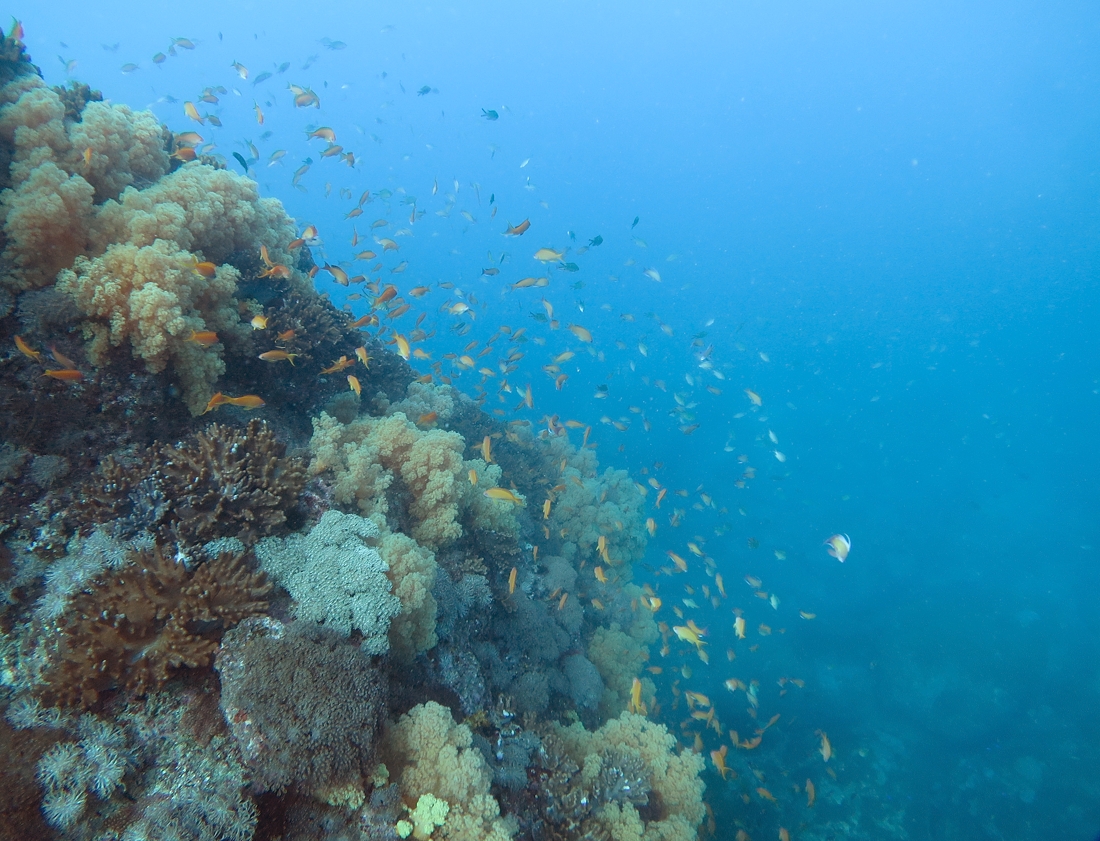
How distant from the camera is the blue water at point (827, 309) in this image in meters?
16.7

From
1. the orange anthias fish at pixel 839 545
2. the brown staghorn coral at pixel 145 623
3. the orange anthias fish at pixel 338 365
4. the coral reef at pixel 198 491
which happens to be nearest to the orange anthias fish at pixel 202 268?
the orange anthias fish at pixel 338 365

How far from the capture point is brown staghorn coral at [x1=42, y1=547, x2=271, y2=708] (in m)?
2.86

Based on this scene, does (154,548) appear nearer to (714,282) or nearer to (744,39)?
(714,282)

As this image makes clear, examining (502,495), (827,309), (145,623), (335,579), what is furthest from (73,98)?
(827,309)

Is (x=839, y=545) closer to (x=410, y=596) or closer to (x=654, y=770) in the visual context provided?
(x=654, y=770)

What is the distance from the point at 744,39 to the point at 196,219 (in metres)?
192

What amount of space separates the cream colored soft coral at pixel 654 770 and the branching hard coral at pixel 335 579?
2.85 m

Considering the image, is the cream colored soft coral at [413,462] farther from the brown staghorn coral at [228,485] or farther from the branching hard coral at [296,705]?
the branching hard coral at [296,705]

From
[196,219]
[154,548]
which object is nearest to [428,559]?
[154,548]

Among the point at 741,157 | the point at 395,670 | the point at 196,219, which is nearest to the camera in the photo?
the point at 395,670

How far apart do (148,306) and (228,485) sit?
1.91m

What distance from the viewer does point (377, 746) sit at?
3.37 m

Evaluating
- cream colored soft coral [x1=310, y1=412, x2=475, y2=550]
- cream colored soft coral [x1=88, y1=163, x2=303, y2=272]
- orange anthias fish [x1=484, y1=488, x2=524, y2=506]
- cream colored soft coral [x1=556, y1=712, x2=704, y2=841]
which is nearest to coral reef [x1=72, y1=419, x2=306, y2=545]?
cream colored soft coral [x1=310, y1=412, x2=475, y2=550]

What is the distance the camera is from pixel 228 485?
156 inches
